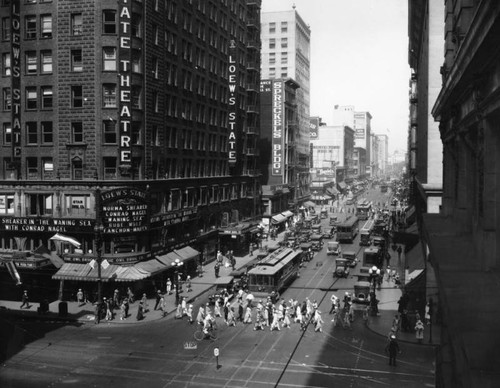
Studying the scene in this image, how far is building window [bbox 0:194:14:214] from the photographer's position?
49.6m

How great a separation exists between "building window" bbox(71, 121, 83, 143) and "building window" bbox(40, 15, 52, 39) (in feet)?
26.4

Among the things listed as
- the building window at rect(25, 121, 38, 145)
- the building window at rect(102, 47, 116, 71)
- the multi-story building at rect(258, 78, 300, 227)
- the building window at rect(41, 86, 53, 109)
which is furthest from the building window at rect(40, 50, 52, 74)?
the multi-story building at rect(258, 78, 300, 227)

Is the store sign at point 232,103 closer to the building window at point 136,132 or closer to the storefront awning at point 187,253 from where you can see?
the storefront awning at point 187,253

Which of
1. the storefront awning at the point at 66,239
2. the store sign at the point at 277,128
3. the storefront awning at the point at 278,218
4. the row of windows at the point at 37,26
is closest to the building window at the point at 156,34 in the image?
the row of windows at the point at 37,26

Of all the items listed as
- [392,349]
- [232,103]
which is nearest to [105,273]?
[392,349]

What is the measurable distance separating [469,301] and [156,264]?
41750mm

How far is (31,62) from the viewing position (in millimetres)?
48719

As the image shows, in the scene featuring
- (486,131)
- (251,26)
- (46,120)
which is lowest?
(486,131)

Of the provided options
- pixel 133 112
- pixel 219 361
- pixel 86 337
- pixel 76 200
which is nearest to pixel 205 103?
pixel 133 112

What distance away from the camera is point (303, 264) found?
6394cm

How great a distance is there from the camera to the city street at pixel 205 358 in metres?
26.7

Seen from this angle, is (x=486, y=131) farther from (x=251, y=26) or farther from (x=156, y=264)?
(x=251, y=26)

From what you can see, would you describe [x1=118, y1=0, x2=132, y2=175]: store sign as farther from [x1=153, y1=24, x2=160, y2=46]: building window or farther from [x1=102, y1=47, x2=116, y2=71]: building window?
[x1=153, y1=24, x2=160, y2=46]: building window

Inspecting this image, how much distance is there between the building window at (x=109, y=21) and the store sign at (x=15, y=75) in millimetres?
7913
